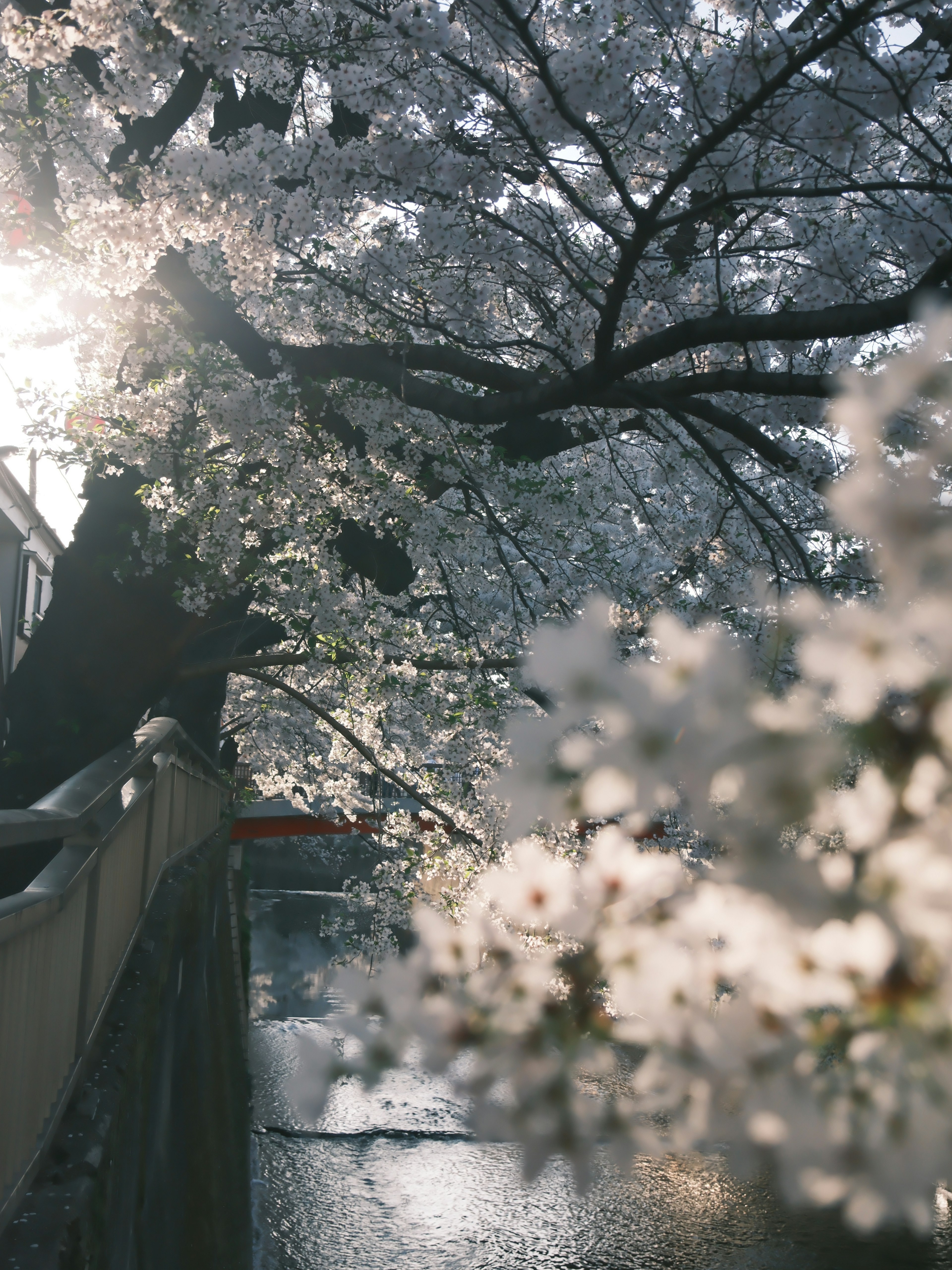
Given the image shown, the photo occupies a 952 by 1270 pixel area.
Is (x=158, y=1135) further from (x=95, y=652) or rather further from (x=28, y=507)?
(x=28, y=507)

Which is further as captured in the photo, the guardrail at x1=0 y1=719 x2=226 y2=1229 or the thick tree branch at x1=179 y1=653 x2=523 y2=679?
the thick tree branch at x1=179 y1=653 x2=523 y2=679

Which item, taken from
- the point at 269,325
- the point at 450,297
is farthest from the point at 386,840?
the point at 450,297

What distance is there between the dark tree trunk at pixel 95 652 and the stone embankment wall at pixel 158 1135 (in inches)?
44.4

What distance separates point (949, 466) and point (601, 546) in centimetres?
795

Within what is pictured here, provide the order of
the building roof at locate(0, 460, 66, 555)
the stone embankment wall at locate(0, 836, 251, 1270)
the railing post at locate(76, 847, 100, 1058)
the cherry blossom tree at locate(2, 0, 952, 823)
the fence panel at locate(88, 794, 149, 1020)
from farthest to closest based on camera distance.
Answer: the building roof at locate(0, 460, 66, 555) < the cherry blossom tree at locate(2, 0, 952, 823) < the fence panel at locate(88, 794, 149, 1020) < the railing post at locate(76, 847, 100, 1058) < the stone embankment wall at locate(0, 836, 251, 1270)

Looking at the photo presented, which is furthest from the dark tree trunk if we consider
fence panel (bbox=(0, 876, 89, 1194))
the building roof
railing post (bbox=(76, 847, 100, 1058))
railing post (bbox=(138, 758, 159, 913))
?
the building roof

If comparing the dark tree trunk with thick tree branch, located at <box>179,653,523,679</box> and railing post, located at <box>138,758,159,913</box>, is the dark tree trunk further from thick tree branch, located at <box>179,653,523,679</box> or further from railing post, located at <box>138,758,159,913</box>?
railing post, located at <box>138,758,159,913</box>

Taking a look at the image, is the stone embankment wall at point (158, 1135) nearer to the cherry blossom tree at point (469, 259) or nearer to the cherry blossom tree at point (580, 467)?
the cherry blossom tree at point (580, 467)

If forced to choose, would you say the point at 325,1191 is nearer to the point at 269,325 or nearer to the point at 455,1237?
the point at 455,1237

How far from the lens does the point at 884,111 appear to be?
15.0 ft

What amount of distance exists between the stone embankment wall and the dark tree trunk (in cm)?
113

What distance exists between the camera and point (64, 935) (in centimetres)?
288

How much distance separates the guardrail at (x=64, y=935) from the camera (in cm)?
223

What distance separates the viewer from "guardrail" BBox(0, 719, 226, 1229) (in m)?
2.23
